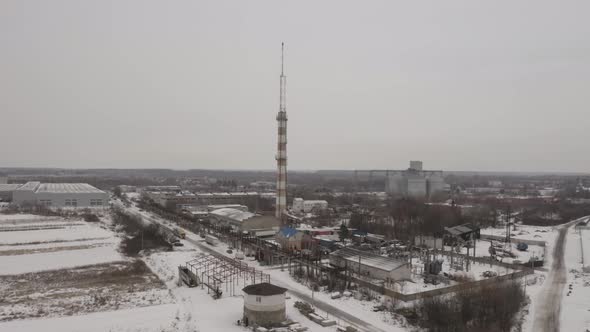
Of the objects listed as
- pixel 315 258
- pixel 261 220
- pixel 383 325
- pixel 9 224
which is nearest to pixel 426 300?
pixel 383 325

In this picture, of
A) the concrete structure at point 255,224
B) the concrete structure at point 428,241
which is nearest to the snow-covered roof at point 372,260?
the concrete structure at point 428,241

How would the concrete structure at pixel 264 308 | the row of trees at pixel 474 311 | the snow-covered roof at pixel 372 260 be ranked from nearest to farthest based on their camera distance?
1. the row of trees at pixel 474 311
2. the concrete structure at pixel 264 308
3. the snow-covered roof at pixel 372 260

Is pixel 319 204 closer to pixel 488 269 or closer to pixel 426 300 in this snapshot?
pixel 488 269

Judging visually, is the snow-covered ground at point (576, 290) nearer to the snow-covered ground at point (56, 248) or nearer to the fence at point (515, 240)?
the fence at point (515, 240)

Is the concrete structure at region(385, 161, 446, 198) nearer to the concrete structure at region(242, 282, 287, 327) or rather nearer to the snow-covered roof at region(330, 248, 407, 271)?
the snow-covered roof at region(330, 248, 407, 271)

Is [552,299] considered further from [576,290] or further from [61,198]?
[61,198]

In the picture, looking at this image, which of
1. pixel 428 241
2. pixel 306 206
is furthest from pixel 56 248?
pixel 306 206
